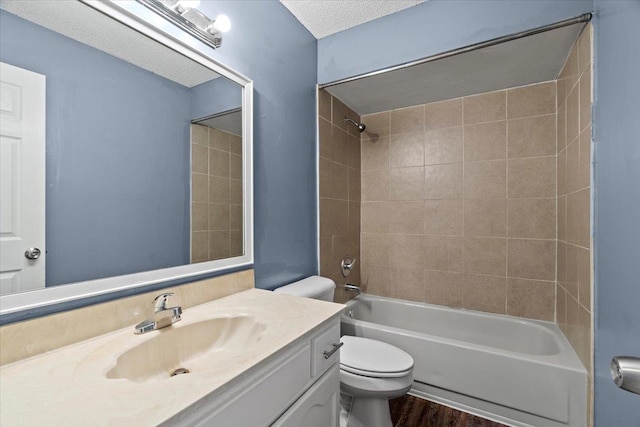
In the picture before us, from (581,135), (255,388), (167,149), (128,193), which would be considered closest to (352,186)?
(581,135)

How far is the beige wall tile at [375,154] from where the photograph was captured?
2.50 meters

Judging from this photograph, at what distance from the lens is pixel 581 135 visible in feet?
4.67

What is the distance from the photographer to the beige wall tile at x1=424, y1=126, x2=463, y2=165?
87.6 inches

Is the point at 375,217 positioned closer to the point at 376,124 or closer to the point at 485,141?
the point at 376,124

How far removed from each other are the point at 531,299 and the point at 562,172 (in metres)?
0.89

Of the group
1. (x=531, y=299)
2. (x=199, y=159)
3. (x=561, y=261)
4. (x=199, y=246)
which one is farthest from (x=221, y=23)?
(x=531, y=299)

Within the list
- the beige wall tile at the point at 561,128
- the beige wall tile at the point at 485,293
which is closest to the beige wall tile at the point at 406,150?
the beige wall tile at the point at 561,128

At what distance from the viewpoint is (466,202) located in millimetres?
2195

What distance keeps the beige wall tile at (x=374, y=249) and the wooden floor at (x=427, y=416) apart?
1.06 m

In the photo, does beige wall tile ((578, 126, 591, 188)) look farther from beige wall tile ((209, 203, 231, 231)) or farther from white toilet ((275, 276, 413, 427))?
beige wall tile ((209, 203, 231, 231))

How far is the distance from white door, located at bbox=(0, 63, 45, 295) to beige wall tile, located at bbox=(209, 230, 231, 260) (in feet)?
1.79

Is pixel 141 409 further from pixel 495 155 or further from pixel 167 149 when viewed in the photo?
pixel 495 155

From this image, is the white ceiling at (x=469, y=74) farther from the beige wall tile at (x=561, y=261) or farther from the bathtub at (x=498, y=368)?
the bathtub at (x=498, y=368)

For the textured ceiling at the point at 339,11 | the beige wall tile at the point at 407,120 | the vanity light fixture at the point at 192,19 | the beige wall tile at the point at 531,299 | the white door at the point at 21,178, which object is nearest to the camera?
the white door at the point at 21,178
